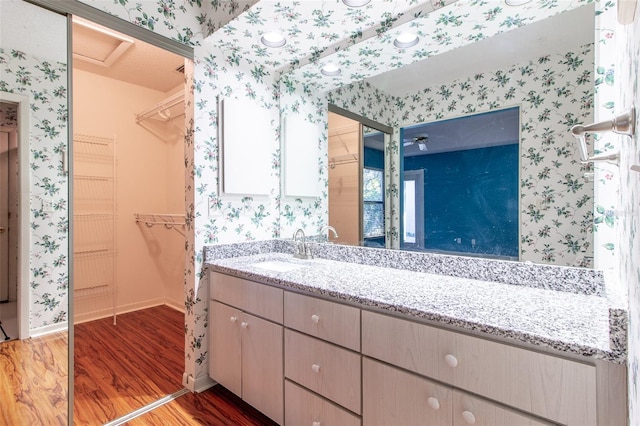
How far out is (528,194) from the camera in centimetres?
138

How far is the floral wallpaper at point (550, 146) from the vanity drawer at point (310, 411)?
41.1 inches

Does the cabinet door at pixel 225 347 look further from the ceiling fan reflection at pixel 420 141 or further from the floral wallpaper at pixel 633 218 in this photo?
the floral wallpaper at pixel 633 218

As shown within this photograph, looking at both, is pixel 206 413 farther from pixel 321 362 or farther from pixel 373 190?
pixel 373 190

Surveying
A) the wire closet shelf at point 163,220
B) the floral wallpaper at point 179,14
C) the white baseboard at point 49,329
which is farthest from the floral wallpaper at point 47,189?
the wire closet shelf at point 163,220

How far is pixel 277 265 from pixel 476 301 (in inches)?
44.8

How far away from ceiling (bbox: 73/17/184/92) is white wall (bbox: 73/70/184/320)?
21cm

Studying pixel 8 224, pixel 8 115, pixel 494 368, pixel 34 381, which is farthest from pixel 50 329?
pixel 494 368

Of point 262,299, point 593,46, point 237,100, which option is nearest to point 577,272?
point 593,46

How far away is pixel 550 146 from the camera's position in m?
1.34

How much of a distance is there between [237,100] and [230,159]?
41cm

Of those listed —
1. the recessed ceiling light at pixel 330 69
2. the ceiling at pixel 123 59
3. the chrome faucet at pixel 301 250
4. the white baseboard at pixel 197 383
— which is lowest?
the white baseboard at pixel 197 383

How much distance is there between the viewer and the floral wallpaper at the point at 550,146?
4.18ft

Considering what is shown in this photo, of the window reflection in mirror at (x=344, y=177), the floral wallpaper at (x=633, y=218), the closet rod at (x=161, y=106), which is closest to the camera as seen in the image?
the floral wallpaper at (x=633, y=218)

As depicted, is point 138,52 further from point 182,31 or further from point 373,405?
point 373,405
